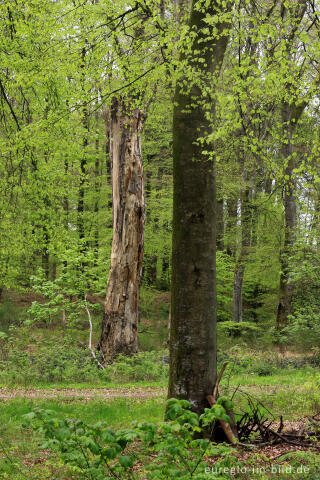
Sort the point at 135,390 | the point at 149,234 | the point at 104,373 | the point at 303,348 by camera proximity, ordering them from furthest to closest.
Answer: the point at 149,234
the point at 303,348
the point at 104,373
the point at 135,390

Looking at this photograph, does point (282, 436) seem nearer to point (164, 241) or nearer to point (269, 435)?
point (269, 435)

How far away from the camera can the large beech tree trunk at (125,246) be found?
12.5 m

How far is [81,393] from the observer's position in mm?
8547

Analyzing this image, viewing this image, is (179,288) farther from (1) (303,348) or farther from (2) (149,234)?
(2) (149,234)

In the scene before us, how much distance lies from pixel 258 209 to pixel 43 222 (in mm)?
7905

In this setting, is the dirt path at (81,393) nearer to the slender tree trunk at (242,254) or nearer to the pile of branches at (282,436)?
the pile of branches at (282,436)

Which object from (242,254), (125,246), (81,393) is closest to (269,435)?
(81,393)

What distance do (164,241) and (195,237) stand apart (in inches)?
560

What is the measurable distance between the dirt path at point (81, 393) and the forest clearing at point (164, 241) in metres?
0.06

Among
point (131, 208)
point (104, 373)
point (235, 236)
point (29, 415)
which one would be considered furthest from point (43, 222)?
point (29, 415)

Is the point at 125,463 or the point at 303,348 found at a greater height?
the point at 125,463

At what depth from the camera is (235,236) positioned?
60.1 ft

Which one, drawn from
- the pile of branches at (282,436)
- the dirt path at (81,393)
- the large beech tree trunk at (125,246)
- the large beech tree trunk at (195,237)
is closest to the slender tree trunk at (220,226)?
the large beech tree trunk at (125,246)

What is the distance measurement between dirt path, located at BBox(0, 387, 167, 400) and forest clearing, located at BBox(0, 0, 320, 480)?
0.21ft
